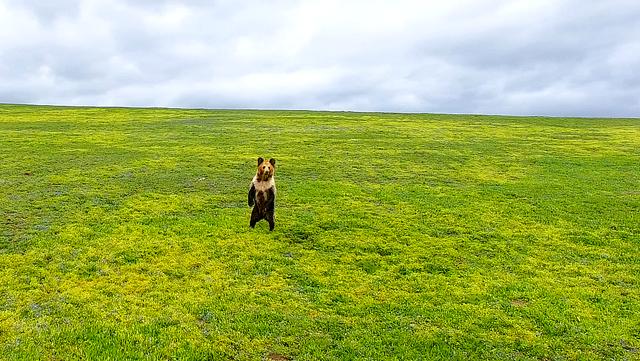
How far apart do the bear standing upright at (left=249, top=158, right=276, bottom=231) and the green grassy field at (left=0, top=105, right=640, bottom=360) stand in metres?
0.57

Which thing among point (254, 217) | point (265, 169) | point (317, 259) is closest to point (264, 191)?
point (265, 169)

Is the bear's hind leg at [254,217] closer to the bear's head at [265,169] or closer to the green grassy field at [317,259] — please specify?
the green grassy field at [317,259]

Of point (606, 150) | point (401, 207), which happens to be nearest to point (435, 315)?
point (401, 207)

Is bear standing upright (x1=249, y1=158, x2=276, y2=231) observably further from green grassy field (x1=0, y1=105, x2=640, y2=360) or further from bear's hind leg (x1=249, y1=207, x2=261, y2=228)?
green grassy field (x1=0, y1=105, x2=640, y2=360)

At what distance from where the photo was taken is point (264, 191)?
1479 centimetres

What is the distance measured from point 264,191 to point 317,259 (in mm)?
2583

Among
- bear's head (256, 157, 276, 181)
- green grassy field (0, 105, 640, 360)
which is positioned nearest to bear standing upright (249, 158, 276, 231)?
bear's head (256, 157, 276, 181)

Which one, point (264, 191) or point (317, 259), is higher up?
point (264, 191)

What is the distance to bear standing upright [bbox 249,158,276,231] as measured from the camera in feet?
48.0

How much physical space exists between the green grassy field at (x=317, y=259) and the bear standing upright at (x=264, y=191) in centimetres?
57

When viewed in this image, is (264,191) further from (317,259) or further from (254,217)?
(317,259)

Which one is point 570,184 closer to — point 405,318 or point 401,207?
point 401,207

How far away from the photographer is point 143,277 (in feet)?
39.0

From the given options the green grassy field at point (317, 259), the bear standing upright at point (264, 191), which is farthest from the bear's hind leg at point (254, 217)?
the green grassy field at point (317, 259)
